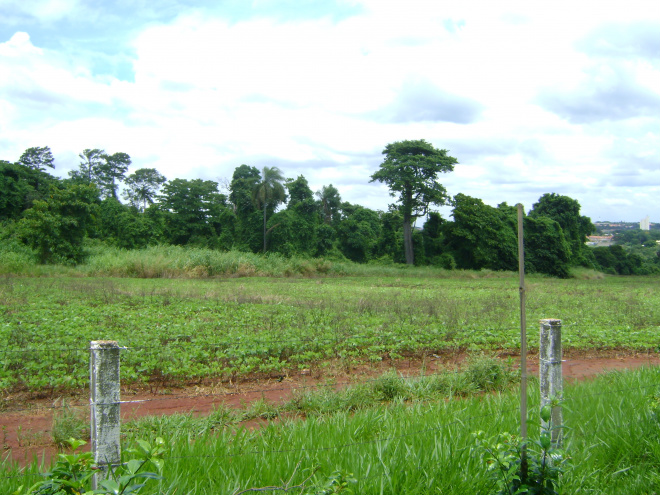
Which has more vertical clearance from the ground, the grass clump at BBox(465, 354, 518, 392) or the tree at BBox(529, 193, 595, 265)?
the tree at BBox(529, 193, 595, 265)

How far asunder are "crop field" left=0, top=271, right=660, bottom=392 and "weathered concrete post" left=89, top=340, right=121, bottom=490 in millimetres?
3223

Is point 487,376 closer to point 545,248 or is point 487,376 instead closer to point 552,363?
point 552,363

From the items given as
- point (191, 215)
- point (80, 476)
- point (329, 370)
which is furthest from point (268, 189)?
point (80, 476)

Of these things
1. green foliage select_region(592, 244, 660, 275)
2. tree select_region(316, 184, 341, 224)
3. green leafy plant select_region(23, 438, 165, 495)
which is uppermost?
tree select_region(316, 184, 341, 224)

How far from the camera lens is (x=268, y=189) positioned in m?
41.9

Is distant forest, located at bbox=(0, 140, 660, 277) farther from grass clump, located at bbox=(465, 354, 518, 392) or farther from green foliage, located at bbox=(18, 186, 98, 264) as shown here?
grass clump, located at bbox=(465, 354, 518, 392)

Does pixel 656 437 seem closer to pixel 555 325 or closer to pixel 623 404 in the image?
pixel 623 404

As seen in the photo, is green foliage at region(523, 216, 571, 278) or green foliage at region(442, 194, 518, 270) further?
green foliage at region(523, 216, 571, 278)

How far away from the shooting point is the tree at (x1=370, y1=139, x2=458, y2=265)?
4128 centimetres

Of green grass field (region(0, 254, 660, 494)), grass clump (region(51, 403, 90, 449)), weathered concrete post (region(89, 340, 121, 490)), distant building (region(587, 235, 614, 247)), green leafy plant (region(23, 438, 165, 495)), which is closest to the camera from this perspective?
green leafy plant (region(23, 438, 165, 495))

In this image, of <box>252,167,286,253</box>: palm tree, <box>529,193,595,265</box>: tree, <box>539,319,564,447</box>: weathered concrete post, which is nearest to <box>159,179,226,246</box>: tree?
<box>252,167,286,253</box>: palm tree

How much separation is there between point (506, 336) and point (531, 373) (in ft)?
8.73

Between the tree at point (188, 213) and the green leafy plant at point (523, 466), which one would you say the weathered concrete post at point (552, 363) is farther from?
the tree at point (188, 213)

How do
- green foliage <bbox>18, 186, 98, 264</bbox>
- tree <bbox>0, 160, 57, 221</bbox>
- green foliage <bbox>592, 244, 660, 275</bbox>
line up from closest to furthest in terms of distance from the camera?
green foliage <bbox>18, 186, 98, 264</bbox> < tree <bbox>0, 160, 57, 221</bbox> < green foliage <bbox>592, 244, 660, 275</bbox>
